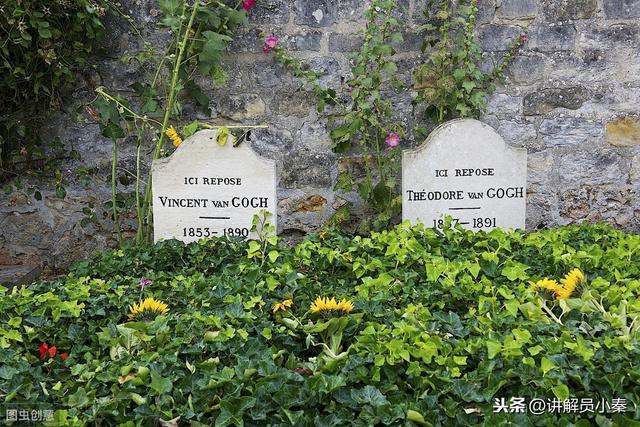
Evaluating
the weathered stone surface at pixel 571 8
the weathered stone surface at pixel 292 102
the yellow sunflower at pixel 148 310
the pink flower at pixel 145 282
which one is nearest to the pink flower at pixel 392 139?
the weathered stone surface at pixel 292 102

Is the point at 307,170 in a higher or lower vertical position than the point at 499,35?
lower

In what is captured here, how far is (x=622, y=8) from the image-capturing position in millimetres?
4480

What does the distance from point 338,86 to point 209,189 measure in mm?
1239

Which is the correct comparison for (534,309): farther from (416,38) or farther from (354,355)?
(416,38)

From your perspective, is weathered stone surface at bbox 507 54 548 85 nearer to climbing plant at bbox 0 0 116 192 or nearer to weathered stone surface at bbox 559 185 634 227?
weathered stone surface at bbox 559 185 634 227

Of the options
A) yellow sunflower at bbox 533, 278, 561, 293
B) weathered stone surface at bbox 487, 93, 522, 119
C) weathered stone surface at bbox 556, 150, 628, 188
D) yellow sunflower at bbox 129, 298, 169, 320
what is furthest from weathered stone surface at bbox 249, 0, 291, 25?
yellow sunflower at bbox 533, 278, 561, 293

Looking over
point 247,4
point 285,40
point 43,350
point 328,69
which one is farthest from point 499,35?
point 43,350

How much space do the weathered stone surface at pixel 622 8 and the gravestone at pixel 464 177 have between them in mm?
1227

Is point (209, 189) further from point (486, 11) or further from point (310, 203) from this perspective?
point (486, 11)

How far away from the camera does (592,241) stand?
10.9 feet

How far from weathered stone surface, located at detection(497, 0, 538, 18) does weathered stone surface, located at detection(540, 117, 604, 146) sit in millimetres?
627

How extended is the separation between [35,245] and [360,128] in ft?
6.79

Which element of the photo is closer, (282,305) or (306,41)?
(282,305)

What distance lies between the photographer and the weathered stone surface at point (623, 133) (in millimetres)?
4574
